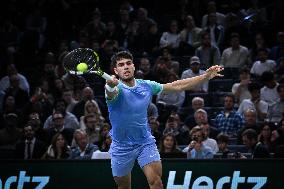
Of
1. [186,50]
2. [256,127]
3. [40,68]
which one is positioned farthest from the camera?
[40,68]

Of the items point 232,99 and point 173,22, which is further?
point 173,22

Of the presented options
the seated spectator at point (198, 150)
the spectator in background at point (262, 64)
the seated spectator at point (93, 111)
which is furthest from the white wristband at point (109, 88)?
the spectator in background at point (262, 64)

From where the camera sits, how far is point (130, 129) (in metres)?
10.1

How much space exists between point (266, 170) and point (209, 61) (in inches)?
222

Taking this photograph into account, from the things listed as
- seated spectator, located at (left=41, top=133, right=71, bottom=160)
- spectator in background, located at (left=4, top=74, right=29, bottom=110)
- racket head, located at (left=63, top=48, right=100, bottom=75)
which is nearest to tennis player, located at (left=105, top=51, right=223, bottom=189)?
racket head, located at (left=63, top=48, right=100, bottom=75)

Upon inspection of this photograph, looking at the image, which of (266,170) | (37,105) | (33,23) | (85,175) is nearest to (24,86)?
(37,105)

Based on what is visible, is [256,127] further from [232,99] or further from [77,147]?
[77,147]

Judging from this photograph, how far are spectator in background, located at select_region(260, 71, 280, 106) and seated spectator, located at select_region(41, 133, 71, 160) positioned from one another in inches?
163

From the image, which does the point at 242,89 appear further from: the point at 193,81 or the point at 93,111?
the point at 193,81

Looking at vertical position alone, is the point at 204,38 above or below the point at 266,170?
above

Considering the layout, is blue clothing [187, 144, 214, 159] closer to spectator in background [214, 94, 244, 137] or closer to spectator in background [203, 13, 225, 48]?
spectator in background [214, 94, 244, 137]

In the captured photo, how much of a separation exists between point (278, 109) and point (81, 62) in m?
7.03

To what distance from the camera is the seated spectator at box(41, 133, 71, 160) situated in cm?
1486

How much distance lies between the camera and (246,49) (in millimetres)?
17641
